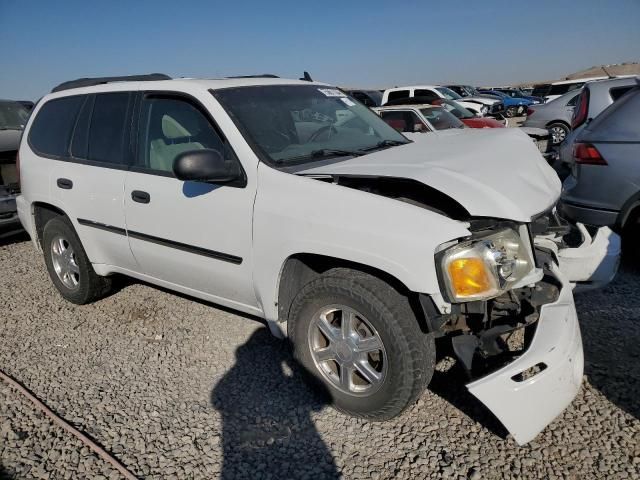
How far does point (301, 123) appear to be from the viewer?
131 inches

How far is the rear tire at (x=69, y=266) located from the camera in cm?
411

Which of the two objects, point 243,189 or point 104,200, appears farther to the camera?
point 104,200

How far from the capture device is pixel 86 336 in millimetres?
3840

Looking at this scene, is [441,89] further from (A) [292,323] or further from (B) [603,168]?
(A) [292,323]

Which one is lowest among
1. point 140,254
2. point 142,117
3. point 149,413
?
point 149,413

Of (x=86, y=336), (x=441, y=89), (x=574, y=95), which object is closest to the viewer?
(x=86, y=336)

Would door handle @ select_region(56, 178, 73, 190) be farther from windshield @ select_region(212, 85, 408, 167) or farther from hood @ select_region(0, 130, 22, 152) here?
hood @ select_region(0, 130, 22, 152)

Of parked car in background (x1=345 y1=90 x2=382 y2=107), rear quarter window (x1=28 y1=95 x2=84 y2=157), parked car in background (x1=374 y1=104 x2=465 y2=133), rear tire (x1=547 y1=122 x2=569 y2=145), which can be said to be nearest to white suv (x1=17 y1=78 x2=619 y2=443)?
rear quarter window (x1=28 y1=95 x2=84 y2=157)

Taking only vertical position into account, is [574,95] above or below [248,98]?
below

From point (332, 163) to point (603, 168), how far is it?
2521 millimetres

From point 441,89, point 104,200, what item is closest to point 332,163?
point 104,200

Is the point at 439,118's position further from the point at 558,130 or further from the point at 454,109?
the point at 558,130

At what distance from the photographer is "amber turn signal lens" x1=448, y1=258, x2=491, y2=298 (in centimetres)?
222

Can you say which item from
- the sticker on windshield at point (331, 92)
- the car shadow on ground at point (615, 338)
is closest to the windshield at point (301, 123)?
the sticker on windshield at point (331, 92)
